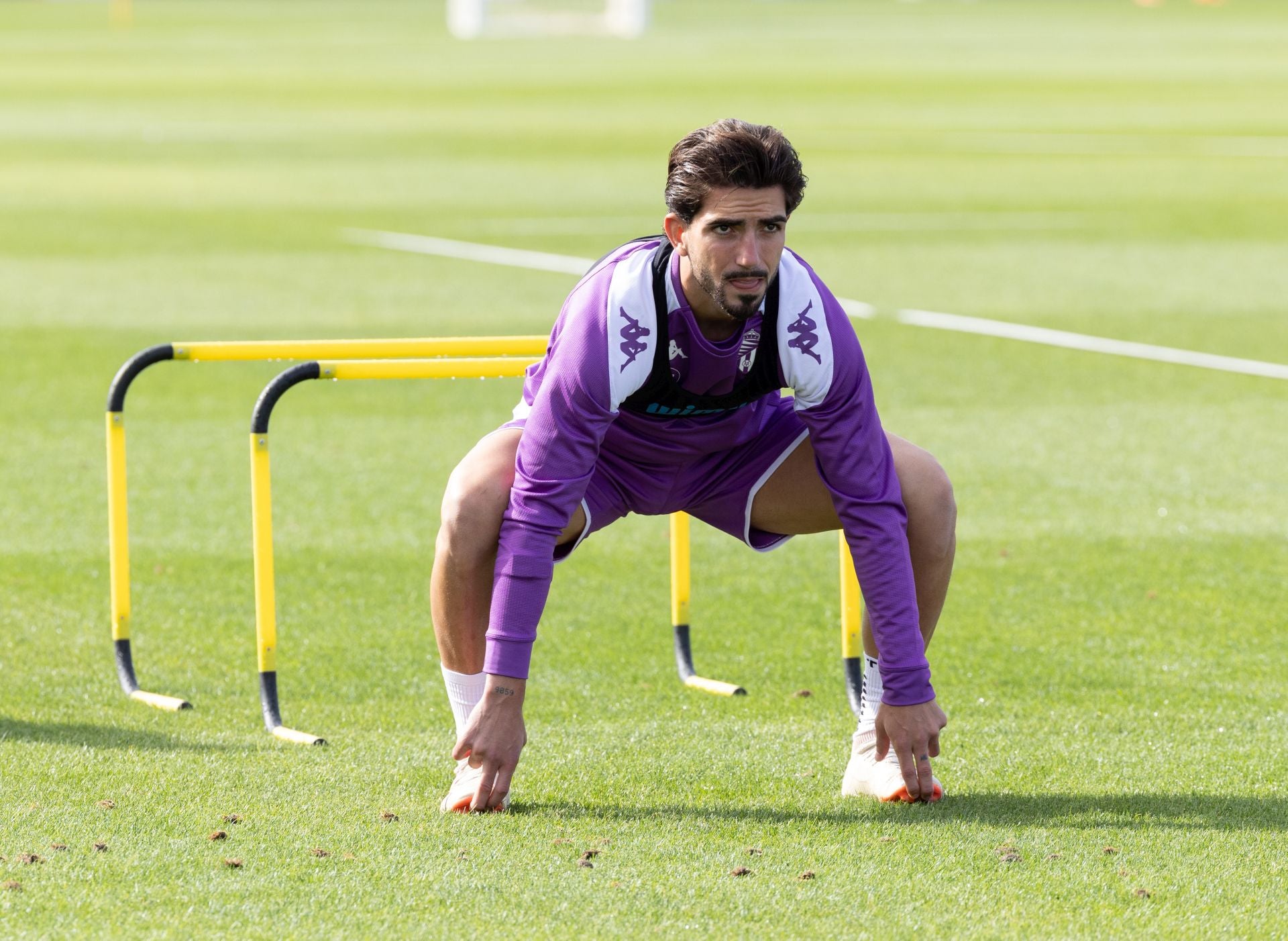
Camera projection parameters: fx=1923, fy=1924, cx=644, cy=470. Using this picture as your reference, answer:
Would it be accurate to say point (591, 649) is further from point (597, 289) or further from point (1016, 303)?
point (1016, 303)

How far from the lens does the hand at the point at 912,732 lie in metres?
4.14

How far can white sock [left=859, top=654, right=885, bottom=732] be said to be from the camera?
177 inches

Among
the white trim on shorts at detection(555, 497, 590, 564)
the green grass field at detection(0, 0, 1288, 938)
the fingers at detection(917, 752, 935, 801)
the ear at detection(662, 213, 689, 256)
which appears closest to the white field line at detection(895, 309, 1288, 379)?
the green grass field at detection(0, 0, 1288, 938)

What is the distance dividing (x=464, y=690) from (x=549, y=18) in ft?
218

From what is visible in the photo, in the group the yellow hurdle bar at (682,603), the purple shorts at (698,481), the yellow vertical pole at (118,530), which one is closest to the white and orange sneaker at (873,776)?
the purple shorts at (698,481)

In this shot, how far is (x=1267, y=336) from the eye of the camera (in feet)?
39.6

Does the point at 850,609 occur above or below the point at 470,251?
above

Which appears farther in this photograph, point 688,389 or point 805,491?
point 805,491

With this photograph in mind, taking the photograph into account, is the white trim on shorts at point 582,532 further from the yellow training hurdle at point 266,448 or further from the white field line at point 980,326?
the white field line at point 980,326

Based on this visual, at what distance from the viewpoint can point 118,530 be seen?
208 inches

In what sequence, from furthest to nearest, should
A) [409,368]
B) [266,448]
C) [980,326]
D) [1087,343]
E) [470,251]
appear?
[470,251] < [980,326] < [1087,343] < [266,448] < [409,368]

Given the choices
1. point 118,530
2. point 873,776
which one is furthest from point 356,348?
point 873,776

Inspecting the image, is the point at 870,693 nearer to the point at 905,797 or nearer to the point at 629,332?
the point at 905,797

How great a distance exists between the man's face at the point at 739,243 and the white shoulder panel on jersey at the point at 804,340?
124 millimetres
